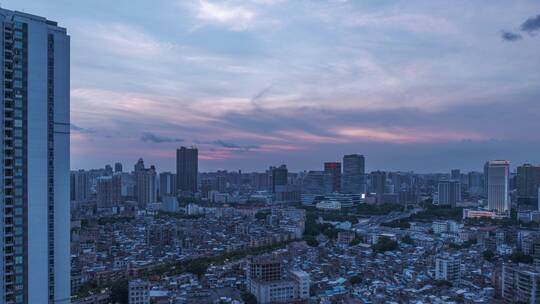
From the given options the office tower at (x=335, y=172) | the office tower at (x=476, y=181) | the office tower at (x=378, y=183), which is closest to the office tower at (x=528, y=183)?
the office tower at (x=378, y=183)

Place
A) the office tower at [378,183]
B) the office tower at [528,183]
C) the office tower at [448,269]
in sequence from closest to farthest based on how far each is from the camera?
the office tower at [448,269]
the office tower at [528,183]
the office tower at [378,183]

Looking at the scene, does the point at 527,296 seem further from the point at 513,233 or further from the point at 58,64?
the point at 513,233

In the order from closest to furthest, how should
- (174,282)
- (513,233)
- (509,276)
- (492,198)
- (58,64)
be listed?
(58,64)
(509,276)
(174,282)
(513,233)
(492,198)

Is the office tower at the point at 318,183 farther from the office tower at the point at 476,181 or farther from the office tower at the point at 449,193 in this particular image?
the office tower at the point at 476,181

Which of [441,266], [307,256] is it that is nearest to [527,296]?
[441,266]

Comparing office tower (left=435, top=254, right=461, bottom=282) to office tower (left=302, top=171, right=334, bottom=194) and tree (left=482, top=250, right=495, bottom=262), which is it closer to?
tree (left=482, top=250, right=495, bottom=262)

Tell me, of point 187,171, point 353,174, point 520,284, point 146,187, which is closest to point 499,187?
point 353,174
